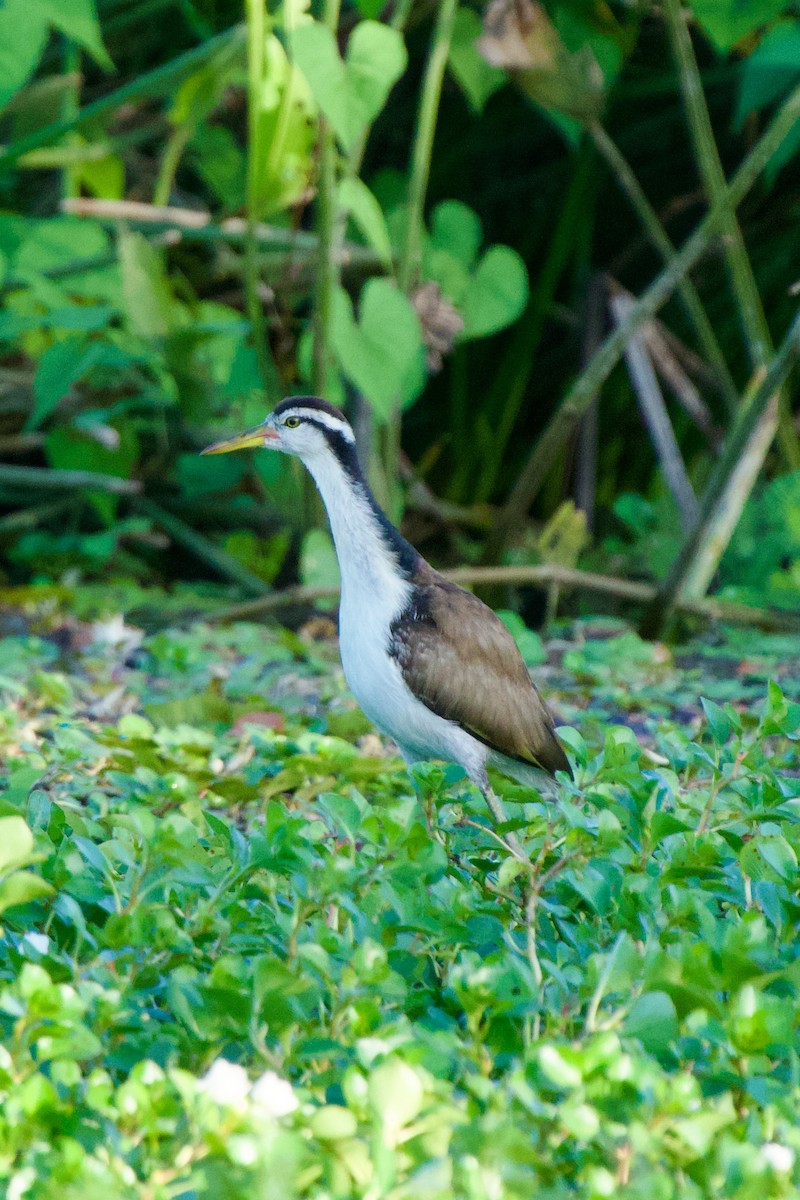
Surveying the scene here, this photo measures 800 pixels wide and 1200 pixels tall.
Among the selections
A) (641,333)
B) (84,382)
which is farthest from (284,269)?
(641,333)

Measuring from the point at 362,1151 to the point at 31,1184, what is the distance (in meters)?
0.33

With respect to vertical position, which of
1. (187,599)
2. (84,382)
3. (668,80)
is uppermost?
(668,80)

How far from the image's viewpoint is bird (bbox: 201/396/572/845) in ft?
10.7

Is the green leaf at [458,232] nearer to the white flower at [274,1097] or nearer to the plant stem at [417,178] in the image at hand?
the plant stem at [417,178]

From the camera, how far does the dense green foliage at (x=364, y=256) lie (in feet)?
15.6

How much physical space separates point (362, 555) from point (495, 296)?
2134 millimetres

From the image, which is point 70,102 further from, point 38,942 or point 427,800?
point 38,942

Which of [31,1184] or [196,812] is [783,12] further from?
[31,1184]

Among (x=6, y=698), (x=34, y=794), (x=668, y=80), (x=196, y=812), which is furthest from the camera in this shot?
(x=668, y=80)

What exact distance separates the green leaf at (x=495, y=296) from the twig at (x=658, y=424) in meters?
0.41

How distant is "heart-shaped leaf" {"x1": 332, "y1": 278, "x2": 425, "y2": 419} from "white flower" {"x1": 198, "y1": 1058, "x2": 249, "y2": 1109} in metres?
3.22

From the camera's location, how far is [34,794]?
2.54m

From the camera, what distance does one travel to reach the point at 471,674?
3.34 m

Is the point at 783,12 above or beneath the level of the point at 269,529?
above
